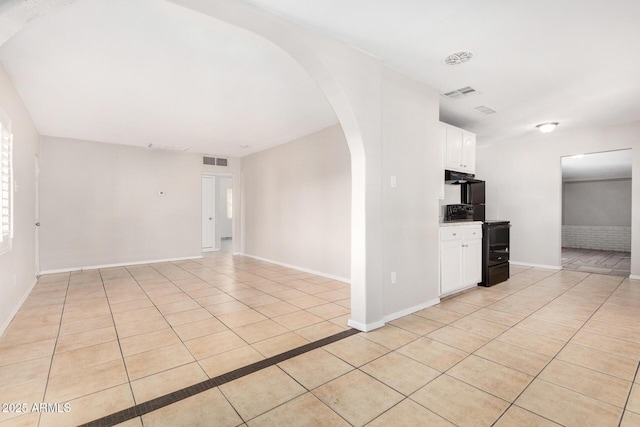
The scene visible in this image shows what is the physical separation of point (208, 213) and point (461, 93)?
7.46 metres

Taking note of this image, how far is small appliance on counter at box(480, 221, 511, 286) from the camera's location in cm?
460

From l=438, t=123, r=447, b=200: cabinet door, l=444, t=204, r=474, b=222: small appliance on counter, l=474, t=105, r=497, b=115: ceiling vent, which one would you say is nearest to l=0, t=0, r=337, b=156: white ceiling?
l=438, t=123, r=447, b=200: cabinet door

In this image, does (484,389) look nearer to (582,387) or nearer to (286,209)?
(582,387)

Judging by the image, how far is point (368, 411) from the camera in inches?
69.6

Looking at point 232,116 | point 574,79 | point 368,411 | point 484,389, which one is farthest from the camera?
point 232,116

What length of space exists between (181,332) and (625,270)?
311 inches

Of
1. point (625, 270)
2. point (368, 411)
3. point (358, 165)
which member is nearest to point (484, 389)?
point (368, 411)

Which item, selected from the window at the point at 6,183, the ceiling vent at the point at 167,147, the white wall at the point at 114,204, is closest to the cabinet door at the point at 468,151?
the window at the point at 6,183

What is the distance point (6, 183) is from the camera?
3045 millimetres

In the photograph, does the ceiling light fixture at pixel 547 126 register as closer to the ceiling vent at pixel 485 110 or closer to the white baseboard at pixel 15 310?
the ceiling vent at pixel 485 110

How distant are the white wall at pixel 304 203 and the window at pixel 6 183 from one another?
13.2 feet

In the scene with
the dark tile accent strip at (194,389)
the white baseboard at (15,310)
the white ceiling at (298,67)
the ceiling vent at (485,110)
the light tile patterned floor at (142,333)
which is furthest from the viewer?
the ceiling vent at (485,110)

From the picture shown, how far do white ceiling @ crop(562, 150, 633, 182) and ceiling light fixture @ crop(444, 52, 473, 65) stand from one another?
4.74m

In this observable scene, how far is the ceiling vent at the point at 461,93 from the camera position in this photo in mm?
3799
